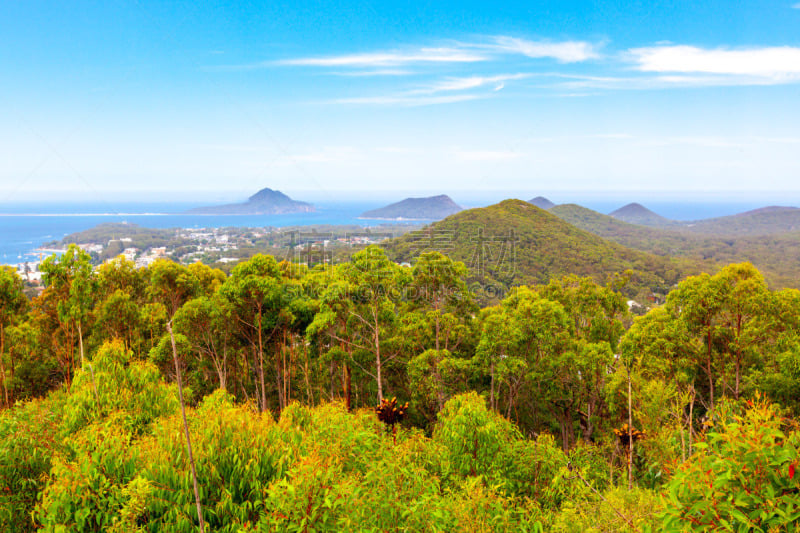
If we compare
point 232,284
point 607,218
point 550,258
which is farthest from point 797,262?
point 232,284

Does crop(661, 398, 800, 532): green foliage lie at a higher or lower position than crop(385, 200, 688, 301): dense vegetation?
higher

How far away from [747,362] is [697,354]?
1229mm

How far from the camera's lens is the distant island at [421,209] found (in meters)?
136

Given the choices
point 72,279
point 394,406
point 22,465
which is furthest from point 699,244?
point 22,465

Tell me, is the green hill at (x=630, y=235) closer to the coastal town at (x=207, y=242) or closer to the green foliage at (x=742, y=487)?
the coastal town at (x=207, y=242)

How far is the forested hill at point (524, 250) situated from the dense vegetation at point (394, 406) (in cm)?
3042

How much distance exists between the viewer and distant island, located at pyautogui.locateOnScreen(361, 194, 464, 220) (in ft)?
445

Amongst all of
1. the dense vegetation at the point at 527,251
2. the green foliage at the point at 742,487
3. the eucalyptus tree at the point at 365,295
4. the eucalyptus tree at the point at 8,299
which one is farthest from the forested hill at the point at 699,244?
the eucalyptus tree at the point at 8,299

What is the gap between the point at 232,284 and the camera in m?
12.7

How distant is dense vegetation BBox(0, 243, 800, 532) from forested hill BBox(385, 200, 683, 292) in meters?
30.4

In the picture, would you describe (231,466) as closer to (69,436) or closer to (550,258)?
(69,436)

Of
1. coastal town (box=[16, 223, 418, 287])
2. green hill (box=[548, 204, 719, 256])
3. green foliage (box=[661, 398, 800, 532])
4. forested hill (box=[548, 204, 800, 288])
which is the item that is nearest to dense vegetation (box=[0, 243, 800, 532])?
green foliage (box=[661, 398, 800, 532])

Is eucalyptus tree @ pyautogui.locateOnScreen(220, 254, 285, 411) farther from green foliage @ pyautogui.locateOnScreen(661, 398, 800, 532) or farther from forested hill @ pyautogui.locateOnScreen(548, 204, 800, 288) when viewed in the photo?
forested hill @ pyautogui.locateOnScreen(548, 204, 800, 288)

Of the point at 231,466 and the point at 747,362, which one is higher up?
the point at 231,466
